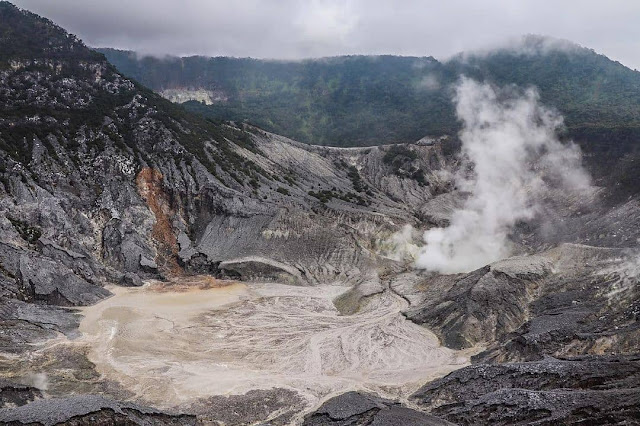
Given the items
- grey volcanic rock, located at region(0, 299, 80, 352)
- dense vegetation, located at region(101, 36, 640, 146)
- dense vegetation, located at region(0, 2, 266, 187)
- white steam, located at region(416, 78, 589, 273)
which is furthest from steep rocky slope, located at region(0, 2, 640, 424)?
dense vegetation, located at region(101, 36, 640, 146)

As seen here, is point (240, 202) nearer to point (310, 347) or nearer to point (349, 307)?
point (349, 307)

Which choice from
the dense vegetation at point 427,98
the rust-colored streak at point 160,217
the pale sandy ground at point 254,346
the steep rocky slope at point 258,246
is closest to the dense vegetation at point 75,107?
the steep rocky slope at point 258,246

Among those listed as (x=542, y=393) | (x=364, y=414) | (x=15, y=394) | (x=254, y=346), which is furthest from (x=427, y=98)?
(x=15, y=394)

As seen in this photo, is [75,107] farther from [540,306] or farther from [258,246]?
[540,306]

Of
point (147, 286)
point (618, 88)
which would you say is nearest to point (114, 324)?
point (147, 286)

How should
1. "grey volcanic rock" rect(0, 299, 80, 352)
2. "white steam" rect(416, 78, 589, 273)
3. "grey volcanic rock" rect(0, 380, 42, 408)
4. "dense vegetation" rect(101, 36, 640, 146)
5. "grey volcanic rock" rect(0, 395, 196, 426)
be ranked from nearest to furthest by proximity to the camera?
"grey volcanic rock" rect(0, 395, 196, 426), "grey volcanic rock" rect(0, 380, 42, 408), "grey volcanic rock" rect(0, 299, 80, 352), "white steam" rect(416, 78, 589, 273), "dense vegetation" rect(101, 36, 640, 146)

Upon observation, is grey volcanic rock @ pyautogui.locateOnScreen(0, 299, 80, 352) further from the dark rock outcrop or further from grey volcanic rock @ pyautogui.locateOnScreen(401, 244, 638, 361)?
grey volcanic rock @ pyautogui.locateOnScreen(401, 244, 638, 361)
